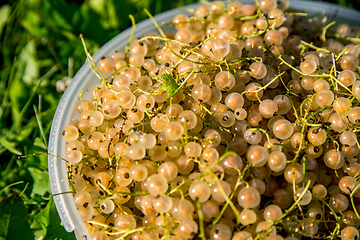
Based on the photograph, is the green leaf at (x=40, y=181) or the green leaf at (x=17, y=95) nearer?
the green leaf at (x=40, y=181)

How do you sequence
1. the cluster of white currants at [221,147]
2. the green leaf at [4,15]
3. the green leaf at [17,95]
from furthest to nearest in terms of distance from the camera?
the green leaf at [4,15] → the green leaf at [17,95] → the cluster of white currants at [221,147]

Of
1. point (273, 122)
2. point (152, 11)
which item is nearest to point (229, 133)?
point (273, 122)

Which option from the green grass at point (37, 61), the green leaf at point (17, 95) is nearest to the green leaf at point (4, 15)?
the green grass at point (37, 61)

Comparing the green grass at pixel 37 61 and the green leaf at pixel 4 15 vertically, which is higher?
the green leaf at pixel 4 15

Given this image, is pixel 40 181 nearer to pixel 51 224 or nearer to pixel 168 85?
pixel 51 224

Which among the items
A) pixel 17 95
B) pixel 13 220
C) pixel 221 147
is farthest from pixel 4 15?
pixel 221 147

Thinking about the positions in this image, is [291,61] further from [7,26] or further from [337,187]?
[7,26]

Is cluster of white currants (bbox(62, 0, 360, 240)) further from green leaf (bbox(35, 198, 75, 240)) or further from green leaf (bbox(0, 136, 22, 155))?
green leaf (bbox(0, 136, 22, 155))

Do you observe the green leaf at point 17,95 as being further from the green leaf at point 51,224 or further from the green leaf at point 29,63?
the green leaf at point 51,224
